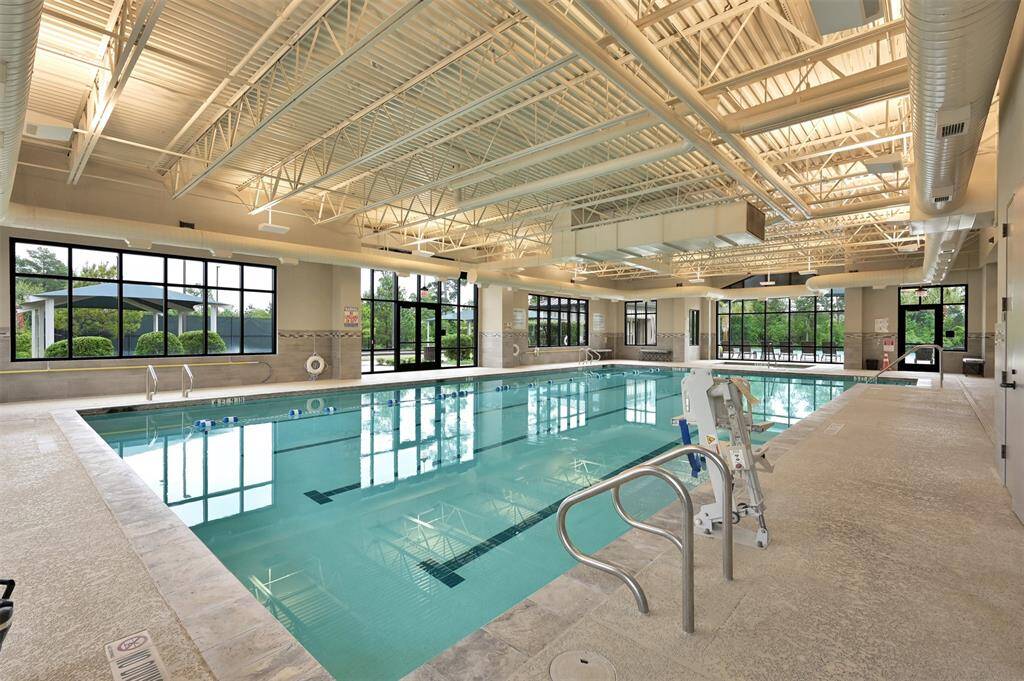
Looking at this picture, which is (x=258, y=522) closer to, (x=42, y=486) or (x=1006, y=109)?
(x=42, y=486)

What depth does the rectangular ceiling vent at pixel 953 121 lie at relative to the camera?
3.22 m

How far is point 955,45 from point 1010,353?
6.93ft

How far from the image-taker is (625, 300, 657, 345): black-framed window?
72.2 feet

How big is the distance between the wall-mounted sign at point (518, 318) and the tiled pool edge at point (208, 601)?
13074 mm

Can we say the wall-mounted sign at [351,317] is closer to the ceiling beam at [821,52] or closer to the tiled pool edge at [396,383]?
the tiled pool edge at [396,383]

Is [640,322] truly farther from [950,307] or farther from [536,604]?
[536,604]

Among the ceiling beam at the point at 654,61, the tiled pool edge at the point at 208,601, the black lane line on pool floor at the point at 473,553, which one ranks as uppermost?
the ceiling beam at the point at 654,61

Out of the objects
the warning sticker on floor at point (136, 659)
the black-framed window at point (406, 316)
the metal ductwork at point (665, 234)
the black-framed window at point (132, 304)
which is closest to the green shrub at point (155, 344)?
the black-framed window at point (132, 304)

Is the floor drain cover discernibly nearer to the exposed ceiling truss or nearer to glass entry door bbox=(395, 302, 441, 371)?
the exposed ceiling truss

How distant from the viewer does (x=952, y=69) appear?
2.72 m

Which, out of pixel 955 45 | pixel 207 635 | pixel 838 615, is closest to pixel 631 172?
pixel 955 45

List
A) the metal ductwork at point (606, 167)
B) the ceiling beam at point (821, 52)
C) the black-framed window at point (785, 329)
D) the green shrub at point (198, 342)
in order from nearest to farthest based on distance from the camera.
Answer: the ceiling beam at point (821, 52)
the metal ductwork at point (606, 167)
the green shrub at point (198, 342)
the black-framed window at point (785, 329)

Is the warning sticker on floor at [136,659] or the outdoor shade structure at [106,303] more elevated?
the outdoor shade structure at [106,303]

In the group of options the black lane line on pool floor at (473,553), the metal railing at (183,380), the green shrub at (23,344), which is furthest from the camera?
the metal railing at (183,380)
